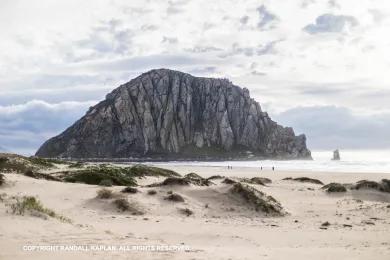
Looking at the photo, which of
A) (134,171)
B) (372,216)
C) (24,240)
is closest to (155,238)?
(24,240)

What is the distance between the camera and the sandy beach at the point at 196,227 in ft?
41.0

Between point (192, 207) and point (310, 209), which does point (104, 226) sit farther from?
point (310, 209)

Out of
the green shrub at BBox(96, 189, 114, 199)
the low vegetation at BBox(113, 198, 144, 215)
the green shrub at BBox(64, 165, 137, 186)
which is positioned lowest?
the low vegetation at BBox(113, 198, 144, 215)

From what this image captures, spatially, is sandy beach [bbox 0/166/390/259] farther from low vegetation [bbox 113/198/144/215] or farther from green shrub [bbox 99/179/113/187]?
green shrub [bbox 99/179/113/187]

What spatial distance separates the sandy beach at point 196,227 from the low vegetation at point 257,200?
1.82 feet

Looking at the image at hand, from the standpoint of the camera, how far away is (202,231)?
18.1 meters

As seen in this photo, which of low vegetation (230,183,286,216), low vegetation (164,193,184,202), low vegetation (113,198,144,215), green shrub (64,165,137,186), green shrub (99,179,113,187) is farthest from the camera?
green shrub (64,165,137,186)

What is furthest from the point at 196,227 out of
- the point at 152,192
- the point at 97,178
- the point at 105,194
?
the point at 97,178

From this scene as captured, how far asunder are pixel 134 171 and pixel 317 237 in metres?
30.5

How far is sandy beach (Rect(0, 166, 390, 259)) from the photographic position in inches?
492

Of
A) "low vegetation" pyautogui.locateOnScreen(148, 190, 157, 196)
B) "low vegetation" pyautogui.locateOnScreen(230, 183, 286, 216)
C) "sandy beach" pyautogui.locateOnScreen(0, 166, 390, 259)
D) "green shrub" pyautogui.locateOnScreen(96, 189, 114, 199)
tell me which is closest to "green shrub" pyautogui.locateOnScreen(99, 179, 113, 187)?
"sandy beach" pyautogui.locateOnScreen(0, 166, 390, 259)

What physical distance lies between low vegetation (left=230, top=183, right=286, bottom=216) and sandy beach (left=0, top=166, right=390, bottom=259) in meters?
0.56

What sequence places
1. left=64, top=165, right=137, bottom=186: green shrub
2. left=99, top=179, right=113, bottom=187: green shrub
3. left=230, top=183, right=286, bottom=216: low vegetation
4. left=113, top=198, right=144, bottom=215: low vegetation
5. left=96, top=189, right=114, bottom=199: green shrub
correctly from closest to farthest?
left=113, top=198, right=144, bottom=215: low vegetation → left=96, top=189, right=114, bottom=199: green shrub → left=230, top=183, right=286, bottom=216: low vegetation → left=99, top=179, right=113, bottom=187: green shrub → left=64, top=165, right=137, bottom=186: green shrub

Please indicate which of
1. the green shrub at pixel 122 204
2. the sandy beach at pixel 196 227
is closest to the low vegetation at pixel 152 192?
the sandy beach at pixel 196 227
